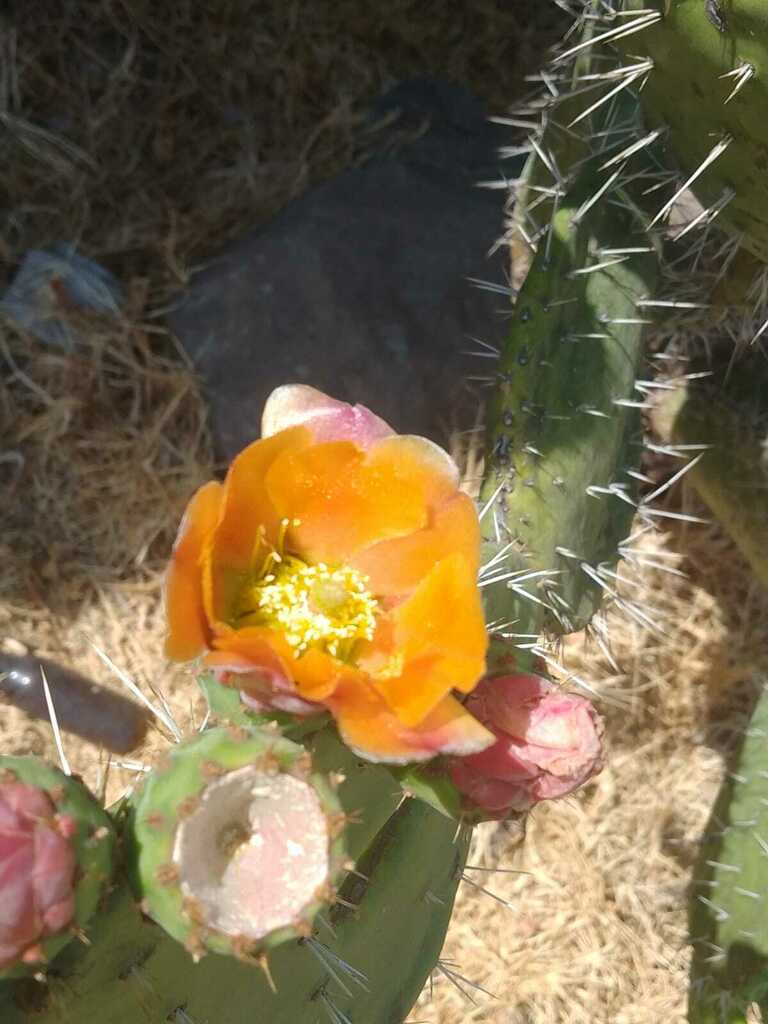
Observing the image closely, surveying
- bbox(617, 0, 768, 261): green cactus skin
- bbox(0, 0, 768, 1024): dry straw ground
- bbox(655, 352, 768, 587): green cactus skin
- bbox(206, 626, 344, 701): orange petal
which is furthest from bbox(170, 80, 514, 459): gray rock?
bbox(206, 626, 344, 701): orange petal

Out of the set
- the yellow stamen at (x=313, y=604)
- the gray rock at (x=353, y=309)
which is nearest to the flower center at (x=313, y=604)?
the yellow stamen at (x=313, y=604)

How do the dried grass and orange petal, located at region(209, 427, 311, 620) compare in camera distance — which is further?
the dried grass

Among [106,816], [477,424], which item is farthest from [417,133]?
[106,816]

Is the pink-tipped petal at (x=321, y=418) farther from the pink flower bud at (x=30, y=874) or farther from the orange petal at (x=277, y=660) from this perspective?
the pink flower bud at (x=30, y=874)

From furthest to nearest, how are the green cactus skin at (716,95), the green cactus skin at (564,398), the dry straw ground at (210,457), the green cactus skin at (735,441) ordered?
the dry straw ground at (210,457), the green cactus skin at (735,441), the green cactus skin at (564,398), the green cactus skin at (716,95)

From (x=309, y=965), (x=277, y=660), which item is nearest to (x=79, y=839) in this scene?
(x=277, y=660)

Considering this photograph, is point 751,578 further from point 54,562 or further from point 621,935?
point 54,562

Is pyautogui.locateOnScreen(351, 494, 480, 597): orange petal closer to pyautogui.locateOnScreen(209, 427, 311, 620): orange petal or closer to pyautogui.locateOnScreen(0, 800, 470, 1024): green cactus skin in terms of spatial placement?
pyautogui.locateOnScreen(209, 427, 311, 620): orange petal
